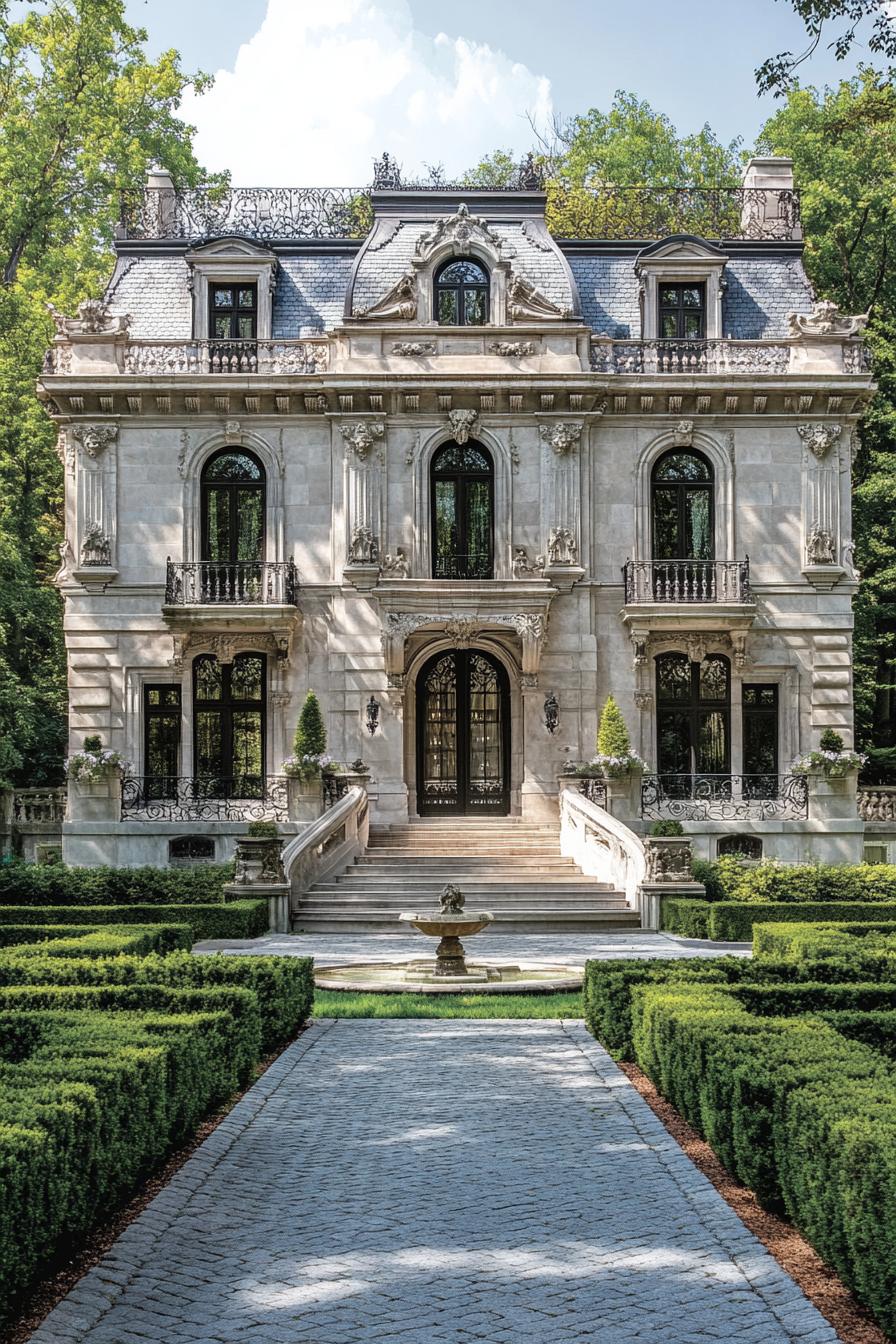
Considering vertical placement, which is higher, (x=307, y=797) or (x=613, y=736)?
(x=613, y=736)

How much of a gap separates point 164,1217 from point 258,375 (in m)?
24.9

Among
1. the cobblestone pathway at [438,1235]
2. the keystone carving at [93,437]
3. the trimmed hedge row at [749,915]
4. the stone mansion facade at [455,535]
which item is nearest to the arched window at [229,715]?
the stone mansion facade at [455,535]

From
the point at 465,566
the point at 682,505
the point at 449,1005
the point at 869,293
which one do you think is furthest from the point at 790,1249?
the point at 869,293

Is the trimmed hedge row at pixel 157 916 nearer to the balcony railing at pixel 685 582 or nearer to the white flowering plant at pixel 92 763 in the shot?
the white flowering plant at pixel 92 763

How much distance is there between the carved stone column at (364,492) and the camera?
102 feet

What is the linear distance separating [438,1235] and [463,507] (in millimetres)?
24889

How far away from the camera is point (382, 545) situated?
3138 centimetres

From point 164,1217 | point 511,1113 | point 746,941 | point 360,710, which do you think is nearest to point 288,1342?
point 164,1217

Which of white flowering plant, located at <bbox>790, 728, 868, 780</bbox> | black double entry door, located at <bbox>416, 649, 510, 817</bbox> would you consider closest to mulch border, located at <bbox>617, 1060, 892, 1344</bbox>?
white flowering plant, located at <bbox>790, 728, 868, 780</bbox>

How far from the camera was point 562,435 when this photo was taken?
31.4 meters

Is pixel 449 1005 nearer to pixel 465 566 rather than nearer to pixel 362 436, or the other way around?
pixel 465 566

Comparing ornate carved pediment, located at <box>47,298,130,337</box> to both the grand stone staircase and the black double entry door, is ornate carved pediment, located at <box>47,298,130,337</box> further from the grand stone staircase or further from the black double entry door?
the grand stone staircase

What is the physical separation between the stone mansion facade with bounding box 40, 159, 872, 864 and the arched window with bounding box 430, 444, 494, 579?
0.06 metres

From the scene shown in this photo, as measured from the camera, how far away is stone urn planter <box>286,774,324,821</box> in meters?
27.7
